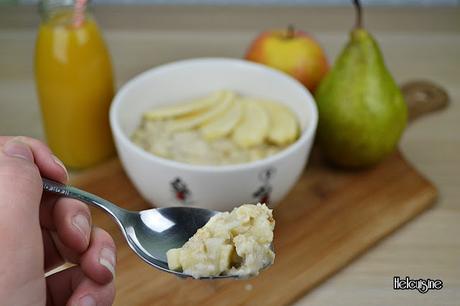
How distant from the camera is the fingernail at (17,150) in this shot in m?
0.65

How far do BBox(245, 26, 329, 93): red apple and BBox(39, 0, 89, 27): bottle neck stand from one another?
0.32 meters

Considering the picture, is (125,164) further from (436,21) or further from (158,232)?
(436,21)

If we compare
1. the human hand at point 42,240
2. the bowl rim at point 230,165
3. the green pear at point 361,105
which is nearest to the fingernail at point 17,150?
the human hand at point 42,240

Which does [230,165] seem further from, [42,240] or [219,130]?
[42,240]

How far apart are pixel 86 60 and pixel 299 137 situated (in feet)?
1.18

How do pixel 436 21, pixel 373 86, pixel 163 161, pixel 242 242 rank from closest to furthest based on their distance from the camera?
pixel 242 242 < pixel 163 161 < pixel 373 86 < pixel 436 21

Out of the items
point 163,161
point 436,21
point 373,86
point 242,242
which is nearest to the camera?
point 242,242

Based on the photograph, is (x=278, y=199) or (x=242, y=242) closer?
(x=242, y=242)

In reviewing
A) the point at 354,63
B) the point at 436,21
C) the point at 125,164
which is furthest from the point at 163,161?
the point at 436,21

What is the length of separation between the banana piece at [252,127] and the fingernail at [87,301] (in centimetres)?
37

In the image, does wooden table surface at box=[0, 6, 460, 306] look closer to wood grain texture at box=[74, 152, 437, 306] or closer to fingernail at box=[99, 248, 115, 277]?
wood grain texture at box=[74, 152, 437, 306]

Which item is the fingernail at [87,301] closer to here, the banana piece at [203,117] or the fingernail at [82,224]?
the fingernail at [82,224]

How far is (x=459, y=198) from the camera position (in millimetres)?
1038

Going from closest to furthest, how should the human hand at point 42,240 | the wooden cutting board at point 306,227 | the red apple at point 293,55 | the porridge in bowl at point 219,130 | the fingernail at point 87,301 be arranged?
the human hand at point 42,240, the fingernail at point 87,301, the wooden cutting board at point 306,227, the porridge in bowl at point 219,130, the red apple at point 293,55
